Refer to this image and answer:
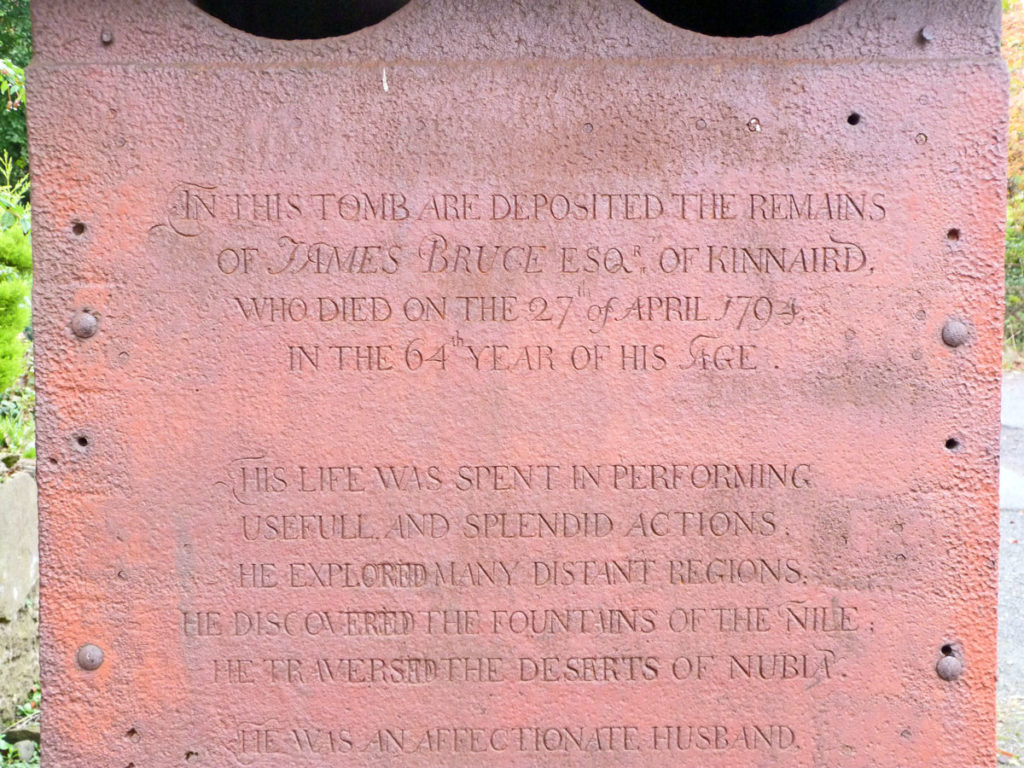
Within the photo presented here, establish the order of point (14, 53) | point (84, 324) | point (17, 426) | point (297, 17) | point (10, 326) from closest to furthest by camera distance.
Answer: point (84, 324)
point (297, 17)
point (10, 326)
point (17, 426)
point (14, 53)

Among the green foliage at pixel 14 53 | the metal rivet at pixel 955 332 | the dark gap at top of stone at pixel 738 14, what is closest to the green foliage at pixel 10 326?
the dark gap at top of stone at pixel 738 14

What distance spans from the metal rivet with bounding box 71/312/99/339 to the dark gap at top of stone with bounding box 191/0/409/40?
1017 mm

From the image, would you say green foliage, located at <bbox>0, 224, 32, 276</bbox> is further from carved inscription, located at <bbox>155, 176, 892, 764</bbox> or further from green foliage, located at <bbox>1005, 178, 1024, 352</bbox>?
green foliage, located at <bbox>1005, 178, 1024, 352</bbox>

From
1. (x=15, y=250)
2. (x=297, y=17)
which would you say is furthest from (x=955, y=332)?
(x=15, y=250)

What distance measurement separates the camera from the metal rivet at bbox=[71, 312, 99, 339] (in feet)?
7.30

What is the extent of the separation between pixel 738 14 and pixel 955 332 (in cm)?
117

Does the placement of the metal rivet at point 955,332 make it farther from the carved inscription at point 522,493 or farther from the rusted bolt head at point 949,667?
the rusted bolt head at point 949,667

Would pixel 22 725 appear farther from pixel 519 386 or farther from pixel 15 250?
pixel 15 250

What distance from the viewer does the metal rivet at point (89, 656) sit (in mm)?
2275

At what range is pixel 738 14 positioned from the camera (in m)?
2.87

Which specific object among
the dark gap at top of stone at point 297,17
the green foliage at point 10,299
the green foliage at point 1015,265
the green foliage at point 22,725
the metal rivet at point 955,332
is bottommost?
the green foliage at point 22,725

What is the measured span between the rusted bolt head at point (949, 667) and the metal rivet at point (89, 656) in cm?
191

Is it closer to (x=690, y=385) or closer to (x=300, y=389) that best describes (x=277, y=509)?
(x=300, y=389)

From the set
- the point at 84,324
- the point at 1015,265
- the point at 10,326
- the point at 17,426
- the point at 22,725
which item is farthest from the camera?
the point at 1015,265
